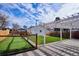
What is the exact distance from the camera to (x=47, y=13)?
283 centimetres

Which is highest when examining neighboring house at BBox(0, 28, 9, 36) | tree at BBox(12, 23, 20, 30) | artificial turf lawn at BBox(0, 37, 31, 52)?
tree at BBox(12, 23, 20, 30)

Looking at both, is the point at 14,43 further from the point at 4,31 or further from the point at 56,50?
the point at 56,50

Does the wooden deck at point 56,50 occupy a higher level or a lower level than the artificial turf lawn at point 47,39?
lower

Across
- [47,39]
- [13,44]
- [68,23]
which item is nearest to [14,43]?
[13,44]

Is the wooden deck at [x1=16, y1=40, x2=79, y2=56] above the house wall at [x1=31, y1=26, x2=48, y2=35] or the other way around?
the other way around

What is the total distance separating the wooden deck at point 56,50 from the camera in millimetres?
2779

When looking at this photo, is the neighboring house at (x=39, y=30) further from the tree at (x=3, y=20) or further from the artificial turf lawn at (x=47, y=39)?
the tree at (x=3, y=20)

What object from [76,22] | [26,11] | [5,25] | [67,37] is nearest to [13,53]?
[5,25]

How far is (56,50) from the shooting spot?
2.83 metres

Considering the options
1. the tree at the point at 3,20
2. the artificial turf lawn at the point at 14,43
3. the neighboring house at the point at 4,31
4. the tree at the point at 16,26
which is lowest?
the artificial turf lawn at the point at 14,43

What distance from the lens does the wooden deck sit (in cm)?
278

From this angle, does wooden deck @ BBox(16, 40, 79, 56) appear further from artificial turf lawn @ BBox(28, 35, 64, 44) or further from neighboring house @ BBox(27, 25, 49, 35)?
neighboring house @ BBox(27, 25, 49, 35)

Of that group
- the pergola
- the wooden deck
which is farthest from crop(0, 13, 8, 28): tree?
the pergola

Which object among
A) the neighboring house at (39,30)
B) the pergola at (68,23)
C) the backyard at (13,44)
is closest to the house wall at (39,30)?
the neighboring house at (39,30)
